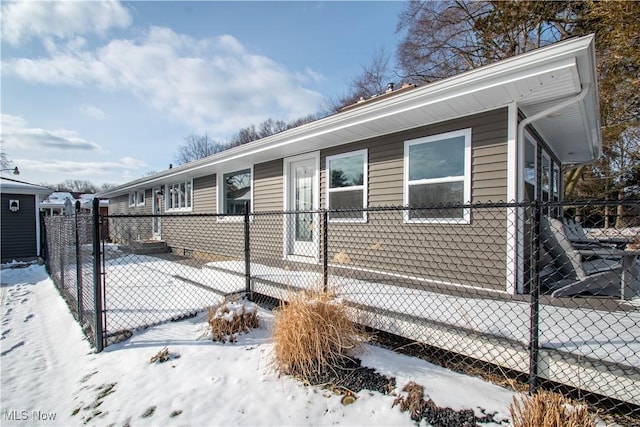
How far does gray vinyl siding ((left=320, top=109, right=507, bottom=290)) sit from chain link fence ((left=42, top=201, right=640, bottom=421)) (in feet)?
0.06

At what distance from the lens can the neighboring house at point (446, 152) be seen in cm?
310

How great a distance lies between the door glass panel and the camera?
593 centimetres

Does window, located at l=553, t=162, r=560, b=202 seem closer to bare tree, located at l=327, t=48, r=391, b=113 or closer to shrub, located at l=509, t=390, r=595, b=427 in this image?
shrub, located at l=509, t=390, r=595, b=427

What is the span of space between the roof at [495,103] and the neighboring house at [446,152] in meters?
0.01

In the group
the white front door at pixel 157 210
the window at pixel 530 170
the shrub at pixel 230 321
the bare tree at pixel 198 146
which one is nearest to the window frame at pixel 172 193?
the white front door at pixel 157 210

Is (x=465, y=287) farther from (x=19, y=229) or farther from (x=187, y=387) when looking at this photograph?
(x=19, y=229)

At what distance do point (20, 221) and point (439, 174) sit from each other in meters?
13.2

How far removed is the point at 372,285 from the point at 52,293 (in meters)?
5.73

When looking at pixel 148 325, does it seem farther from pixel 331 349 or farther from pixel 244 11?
pixel 244 11

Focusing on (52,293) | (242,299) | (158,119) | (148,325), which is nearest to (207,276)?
(242,299)

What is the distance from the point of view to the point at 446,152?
3.91 meters

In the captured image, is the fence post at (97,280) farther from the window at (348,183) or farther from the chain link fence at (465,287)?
the window at (348,183)

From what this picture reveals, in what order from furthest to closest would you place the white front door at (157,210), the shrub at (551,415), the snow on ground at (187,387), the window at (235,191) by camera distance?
the white front door at (157,210)
the window at (235,191)
the snow on ground at (187,387)
the shrub at (551,415)

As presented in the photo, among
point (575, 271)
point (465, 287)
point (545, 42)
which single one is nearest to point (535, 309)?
point (465, 287)
